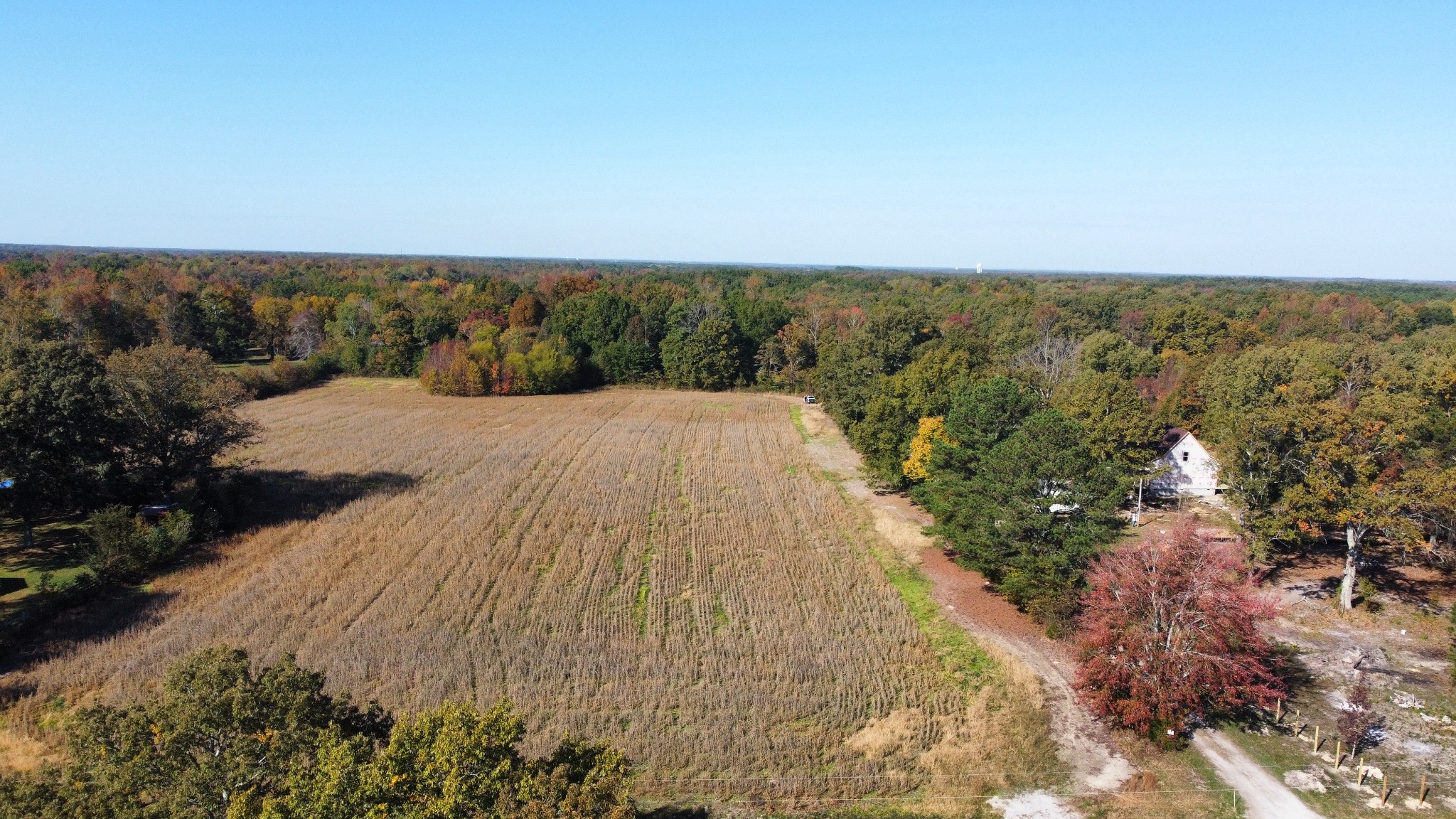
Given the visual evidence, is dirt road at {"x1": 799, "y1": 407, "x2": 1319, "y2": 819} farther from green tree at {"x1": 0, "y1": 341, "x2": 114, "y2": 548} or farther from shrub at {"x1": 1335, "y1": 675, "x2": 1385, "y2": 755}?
green tree at {"x1": 0, "y1": 341, "x2": 114, "y2": 548}

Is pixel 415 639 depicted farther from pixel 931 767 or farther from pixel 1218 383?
pixel 1218 383

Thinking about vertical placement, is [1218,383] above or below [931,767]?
above

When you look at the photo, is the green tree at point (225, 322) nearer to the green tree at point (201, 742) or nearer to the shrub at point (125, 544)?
the shrub at point (125, 544)

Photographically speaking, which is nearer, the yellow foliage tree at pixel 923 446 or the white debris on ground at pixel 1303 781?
the white debris on ground at pixel 1303 781

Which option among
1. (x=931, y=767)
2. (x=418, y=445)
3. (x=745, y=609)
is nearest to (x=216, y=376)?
(x=418, y=445)

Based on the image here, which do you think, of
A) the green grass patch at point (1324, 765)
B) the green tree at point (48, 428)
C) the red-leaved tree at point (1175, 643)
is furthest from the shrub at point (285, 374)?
the green grass patch at point (1324, 765)
